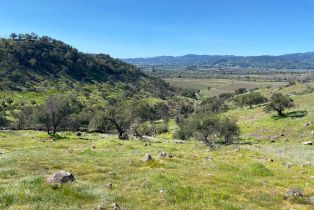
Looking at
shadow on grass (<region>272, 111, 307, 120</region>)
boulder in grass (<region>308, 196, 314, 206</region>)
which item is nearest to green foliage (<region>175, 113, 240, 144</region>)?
shadow on grass (<region>272, 111, 307, 120</region>)

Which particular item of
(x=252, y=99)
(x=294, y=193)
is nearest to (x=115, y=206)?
(x=294, y=193)

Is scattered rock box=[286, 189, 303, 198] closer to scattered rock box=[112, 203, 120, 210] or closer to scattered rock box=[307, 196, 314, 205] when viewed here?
scattered rock box=[307, 196, 314, 205]

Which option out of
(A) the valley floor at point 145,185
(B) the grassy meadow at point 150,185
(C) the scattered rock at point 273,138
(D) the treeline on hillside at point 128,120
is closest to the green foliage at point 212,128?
(D) the treeline on hillside at point 128,120

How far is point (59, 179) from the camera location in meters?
20.2

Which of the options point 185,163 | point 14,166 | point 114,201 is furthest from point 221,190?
point 14,166

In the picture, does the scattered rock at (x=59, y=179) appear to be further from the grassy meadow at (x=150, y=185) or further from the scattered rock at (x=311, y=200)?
the scattered rock at (x=311, y=200)

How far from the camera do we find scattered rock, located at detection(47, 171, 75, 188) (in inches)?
775

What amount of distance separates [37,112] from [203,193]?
7117 centimetres

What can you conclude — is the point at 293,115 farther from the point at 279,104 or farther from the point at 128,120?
the point at 128,120

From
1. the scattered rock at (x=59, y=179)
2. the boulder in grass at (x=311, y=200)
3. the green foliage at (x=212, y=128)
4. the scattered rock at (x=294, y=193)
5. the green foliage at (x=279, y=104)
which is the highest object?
the scattered rock at (x=59, y=179)

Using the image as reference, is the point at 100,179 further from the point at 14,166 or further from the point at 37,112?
the point at 37,112

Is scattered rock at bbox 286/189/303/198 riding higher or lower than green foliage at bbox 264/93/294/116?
higher

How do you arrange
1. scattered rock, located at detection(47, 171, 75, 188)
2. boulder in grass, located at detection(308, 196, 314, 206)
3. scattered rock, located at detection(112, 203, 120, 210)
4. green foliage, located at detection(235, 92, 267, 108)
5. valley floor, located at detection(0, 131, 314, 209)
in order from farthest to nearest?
green foliage, located at detection(235, 92, 267, 108), boulder in grass, located at detection(308, 196, 314, 206), scattered rock, located at detection(47, 171, 75, 188), valley floor, located at detection(0, 131, 314, 209), scattered rock, located at detection(112, 203, 120, 210)

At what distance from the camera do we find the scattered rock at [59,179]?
775 inches
